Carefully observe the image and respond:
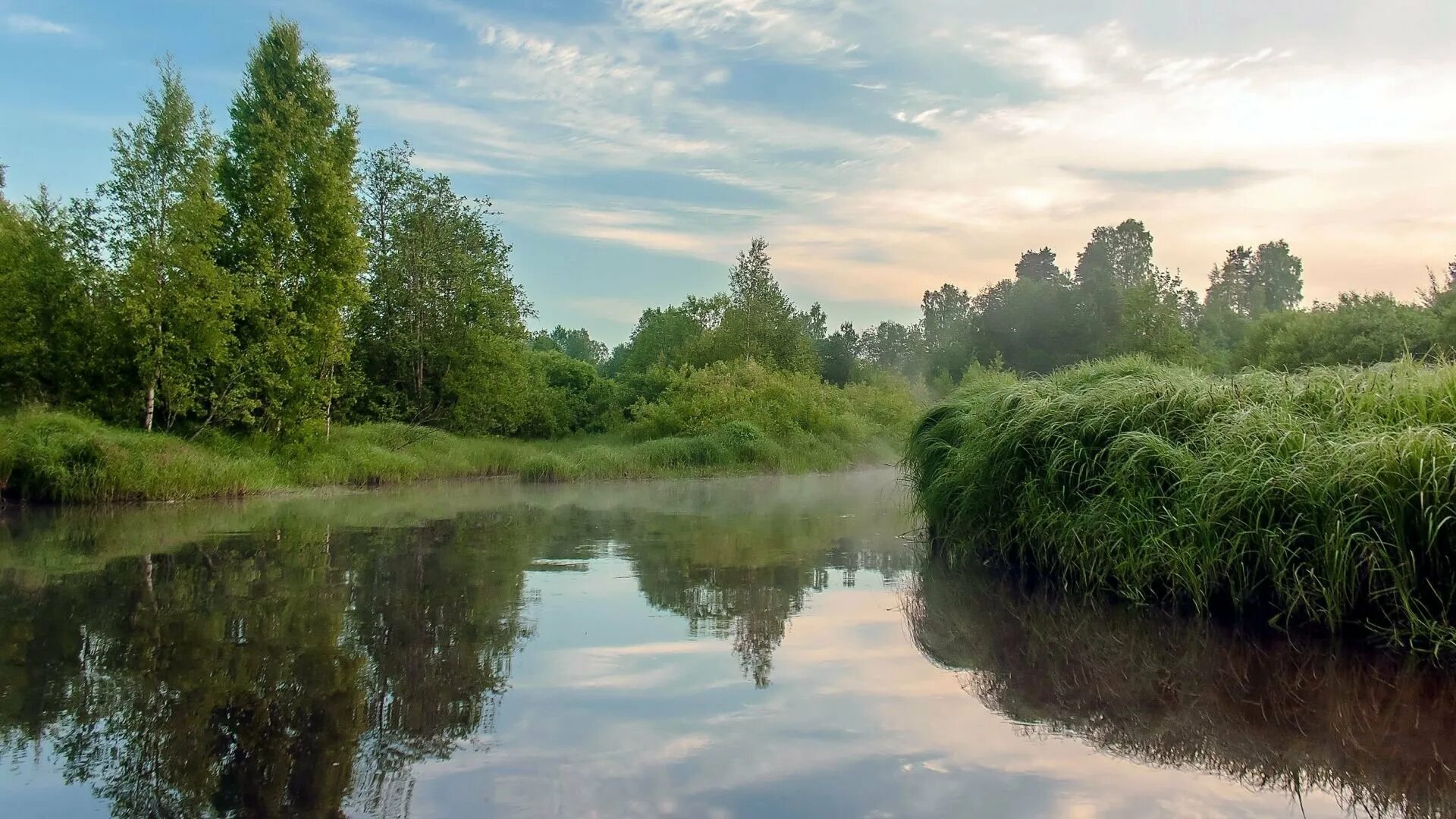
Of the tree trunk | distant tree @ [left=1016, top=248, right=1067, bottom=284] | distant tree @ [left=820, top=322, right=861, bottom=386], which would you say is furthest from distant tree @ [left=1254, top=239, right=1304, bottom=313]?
the tree trunk

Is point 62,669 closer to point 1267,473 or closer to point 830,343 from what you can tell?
point 1267,473

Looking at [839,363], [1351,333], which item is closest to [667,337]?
[839,363]

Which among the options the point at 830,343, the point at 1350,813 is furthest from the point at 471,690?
the point at 830,343

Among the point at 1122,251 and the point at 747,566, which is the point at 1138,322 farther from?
the point at 747,566

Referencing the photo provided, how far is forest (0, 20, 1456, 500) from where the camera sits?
59.2ft

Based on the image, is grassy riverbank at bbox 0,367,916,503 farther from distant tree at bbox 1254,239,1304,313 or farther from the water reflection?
distant tree at bbox 1254,239,1304,313

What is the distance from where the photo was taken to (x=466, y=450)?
25.5 m

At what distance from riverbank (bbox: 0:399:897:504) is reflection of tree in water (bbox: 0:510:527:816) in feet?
24.9

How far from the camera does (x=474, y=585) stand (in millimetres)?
8648

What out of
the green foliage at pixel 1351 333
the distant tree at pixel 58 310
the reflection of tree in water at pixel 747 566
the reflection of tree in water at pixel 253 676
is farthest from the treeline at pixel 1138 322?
the distant tree at pixel 58 310

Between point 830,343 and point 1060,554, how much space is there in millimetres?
53773

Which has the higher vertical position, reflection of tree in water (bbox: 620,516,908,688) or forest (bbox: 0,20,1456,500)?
forest (bbox: 0,20,1456,500)

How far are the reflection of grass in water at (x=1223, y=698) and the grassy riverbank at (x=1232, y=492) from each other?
1.37 feet

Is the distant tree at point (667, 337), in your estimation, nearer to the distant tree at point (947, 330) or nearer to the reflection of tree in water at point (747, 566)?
the distant tree at point (947, 330)
